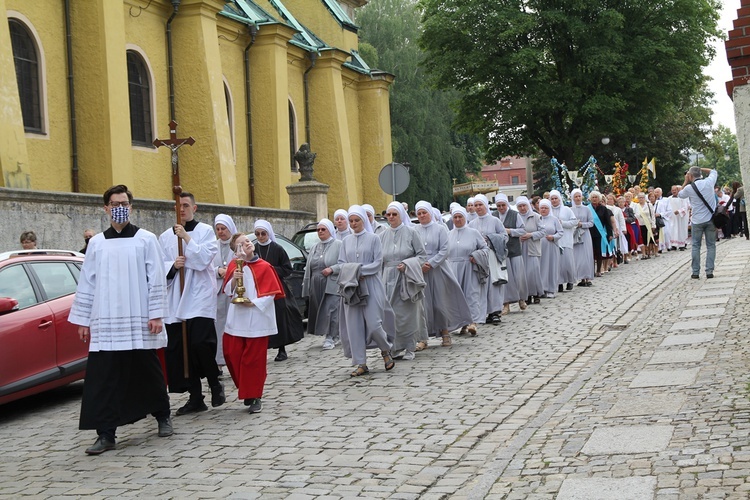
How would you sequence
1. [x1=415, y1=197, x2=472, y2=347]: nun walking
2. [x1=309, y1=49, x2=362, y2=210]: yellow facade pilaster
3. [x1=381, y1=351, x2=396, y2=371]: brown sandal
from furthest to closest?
1. [x1=309, y1=49, x2=362, y2=210]: yellow facade pilaster
2. [x1=415, y1=197, x2=472, y2=347]: nun walking
3. [x1=381, y1=351, x2=396, y2=371]: brown sandal

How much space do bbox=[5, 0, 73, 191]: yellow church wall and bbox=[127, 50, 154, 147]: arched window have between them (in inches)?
99.9

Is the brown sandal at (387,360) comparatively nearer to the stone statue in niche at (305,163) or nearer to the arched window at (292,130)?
the stone statue in niche at (305,163)

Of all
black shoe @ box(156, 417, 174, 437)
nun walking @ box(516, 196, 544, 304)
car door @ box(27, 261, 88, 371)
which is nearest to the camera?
black shoe @ box(156, 417, 174, 437)

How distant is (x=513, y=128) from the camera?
43656 mm

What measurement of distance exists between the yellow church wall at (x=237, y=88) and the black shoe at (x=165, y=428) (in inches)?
816

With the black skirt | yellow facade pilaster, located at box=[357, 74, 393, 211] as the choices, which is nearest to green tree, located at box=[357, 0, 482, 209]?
yellow facade pilaster, located at box=[357, 74, 393, 211]

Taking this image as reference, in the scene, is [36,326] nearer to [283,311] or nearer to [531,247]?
[283,311]

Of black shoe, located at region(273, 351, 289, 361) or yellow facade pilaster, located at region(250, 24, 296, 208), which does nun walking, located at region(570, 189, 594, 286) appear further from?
yellow facade pilaster, located at region(250, 24, 296, 208)

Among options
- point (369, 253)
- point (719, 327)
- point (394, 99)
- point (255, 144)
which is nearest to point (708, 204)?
point (719, 327)

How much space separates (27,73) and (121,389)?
583 inches

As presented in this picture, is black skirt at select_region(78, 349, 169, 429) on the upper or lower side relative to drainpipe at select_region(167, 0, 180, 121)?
lower

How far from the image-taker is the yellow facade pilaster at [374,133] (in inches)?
1499

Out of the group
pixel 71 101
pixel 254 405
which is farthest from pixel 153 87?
pixel 254 405

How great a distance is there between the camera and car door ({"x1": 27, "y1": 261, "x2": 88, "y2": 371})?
9.97m
